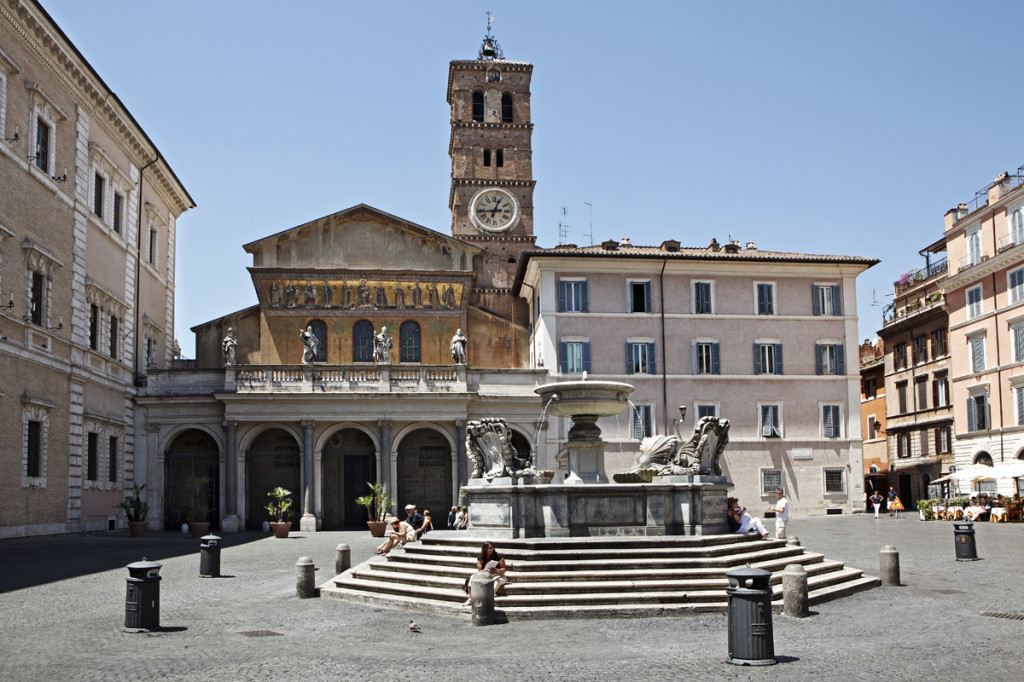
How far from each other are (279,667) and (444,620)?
3.62 meters

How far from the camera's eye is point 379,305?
4309cm

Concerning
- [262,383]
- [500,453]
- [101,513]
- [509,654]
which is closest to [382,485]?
[262,383]

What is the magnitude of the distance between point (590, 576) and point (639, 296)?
90.1ft

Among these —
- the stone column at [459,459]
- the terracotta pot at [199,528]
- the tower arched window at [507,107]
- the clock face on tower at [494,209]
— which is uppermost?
the tower arched window at [507,107]

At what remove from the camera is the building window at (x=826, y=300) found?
4253cm

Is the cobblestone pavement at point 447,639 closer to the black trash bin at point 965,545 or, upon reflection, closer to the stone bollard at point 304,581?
the stone bollard at point 304,581

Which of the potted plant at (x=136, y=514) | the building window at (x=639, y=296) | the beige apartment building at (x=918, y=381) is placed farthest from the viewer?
the beige apartment building at (x=918, y=381)

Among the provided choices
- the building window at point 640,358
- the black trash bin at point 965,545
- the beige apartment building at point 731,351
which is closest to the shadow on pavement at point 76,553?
the beige apartment building at point 731,351

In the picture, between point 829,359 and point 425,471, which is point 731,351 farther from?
point 425,471

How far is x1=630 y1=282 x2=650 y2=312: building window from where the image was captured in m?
41.4

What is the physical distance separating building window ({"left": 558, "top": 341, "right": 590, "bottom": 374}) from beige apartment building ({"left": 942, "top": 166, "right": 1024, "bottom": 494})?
1714cm

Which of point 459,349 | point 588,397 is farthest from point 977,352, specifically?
point 588,397

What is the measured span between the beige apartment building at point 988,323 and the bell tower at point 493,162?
2236cm

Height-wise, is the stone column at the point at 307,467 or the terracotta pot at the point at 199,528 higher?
the stone column at the point at 307,467
